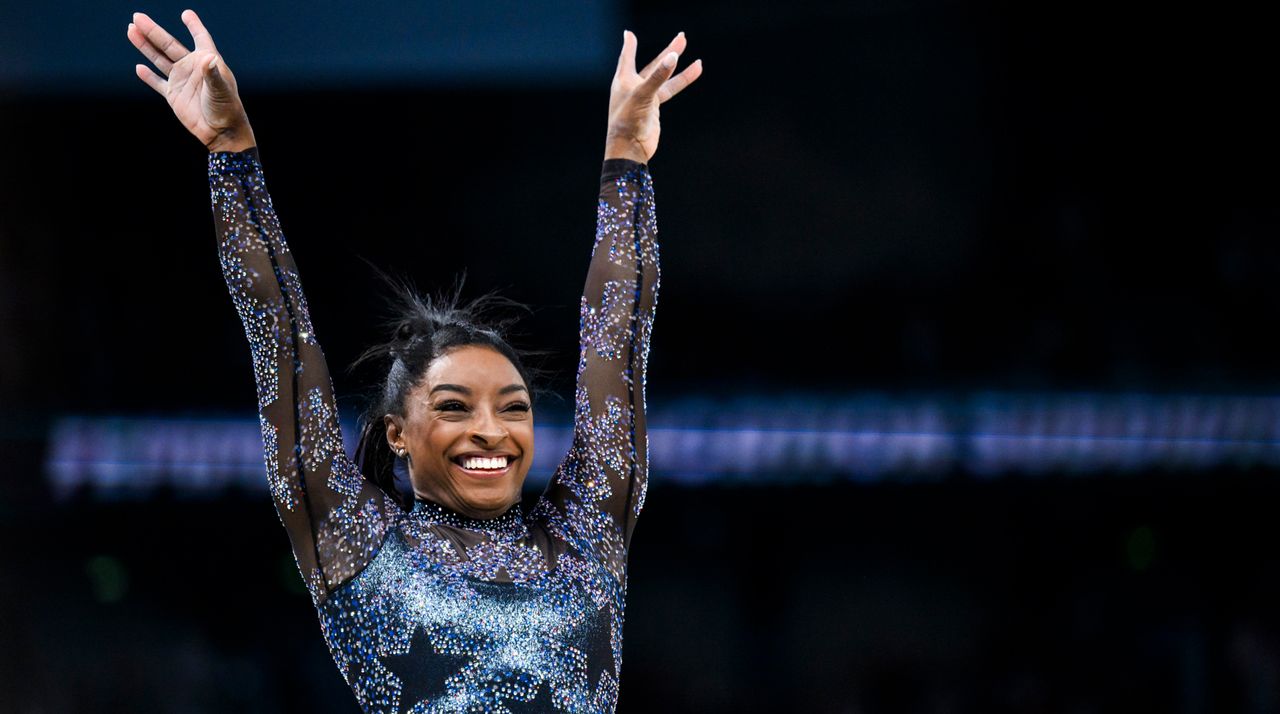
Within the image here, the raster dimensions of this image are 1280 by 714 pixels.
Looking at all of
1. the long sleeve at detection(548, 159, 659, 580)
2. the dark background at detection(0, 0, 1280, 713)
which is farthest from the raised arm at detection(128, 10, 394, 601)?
the dark background at detection(0, 0, 1280, 713)

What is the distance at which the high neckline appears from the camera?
1.95 metres

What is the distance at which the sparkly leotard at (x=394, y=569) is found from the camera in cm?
181

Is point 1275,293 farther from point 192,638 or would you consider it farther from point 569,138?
point 192,638

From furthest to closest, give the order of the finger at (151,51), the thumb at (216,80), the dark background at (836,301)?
the dark background at (836,301)
the finger at (151,51)
the thumb at (216,80)

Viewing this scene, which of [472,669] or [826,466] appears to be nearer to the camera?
[472,669]

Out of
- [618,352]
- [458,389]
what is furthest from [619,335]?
[458,389]

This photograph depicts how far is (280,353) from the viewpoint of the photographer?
184cm

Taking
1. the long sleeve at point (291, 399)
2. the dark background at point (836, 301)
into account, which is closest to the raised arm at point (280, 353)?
the long sleeve at point (291, 399)

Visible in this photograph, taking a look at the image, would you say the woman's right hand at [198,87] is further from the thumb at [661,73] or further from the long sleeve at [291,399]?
the thumb at [661,73]

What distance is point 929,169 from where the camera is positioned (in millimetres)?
4547

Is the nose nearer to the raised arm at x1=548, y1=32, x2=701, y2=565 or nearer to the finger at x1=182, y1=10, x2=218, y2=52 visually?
the raised arm at x1=548, y1=32, x2=701, y2=565

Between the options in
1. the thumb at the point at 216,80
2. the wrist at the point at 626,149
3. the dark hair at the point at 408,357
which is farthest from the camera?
the wrist at the point at 626,149

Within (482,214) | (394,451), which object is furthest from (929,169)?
(394,451)

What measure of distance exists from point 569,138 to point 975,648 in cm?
198
